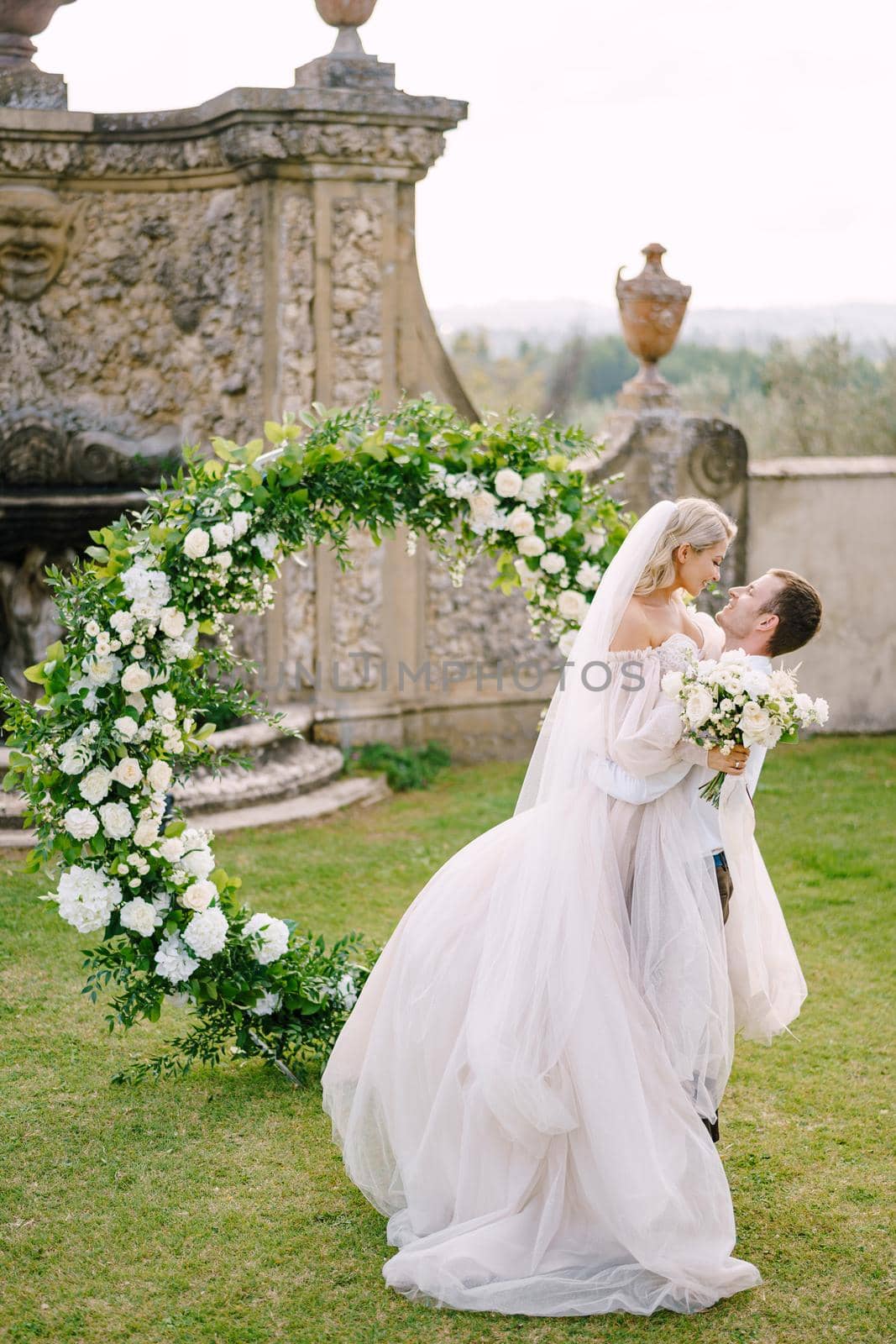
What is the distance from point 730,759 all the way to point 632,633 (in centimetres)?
45

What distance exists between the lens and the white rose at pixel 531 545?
17.0ft

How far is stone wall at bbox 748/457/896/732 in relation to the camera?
33.7 ft

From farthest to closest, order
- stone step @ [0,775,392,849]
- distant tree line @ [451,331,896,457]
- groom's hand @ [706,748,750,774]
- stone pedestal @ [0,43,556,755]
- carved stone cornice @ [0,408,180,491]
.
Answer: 1. distant tree line @ [451,331,896,457]
2. carved stone cornice @ [0,408,180,491]
3. stone pedestal @ [0,43,556,755]
4. stone step @ [0,775,392,849]
5. groom's hand @ [706,748,750,774]

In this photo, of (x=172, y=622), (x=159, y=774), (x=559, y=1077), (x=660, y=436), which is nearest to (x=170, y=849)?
(x=159, y=774)

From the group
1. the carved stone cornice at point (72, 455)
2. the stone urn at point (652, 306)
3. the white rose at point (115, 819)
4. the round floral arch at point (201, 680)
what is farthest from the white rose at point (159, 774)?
the stone urn at point (652, 306)

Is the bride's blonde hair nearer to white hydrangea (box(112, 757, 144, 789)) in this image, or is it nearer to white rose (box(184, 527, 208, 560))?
white rose (box(184, 527, 208, 560))

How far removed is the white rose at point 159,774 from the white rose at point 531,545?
1.48 metres

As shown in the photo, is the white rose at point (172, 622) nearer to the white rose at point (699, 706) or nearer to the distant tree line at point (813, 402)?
the white rose at point (699, 706)

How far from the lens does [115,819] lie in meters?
4.55

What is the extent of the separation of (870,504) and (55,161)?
5.97 meters

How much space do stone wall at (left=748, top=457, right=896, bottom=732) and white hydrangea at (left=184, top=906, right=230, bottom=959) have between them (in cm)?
642

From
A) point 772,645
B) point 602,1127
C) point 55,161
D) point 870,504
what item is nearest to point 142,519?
point 772,645

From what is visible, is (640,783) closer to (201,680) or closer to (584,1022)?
(584,1022)

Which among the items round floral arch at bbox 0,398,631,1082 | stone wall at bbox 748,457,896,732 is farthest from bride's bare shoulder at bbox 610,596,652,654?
stone wall at bbox 748,457,896,732
